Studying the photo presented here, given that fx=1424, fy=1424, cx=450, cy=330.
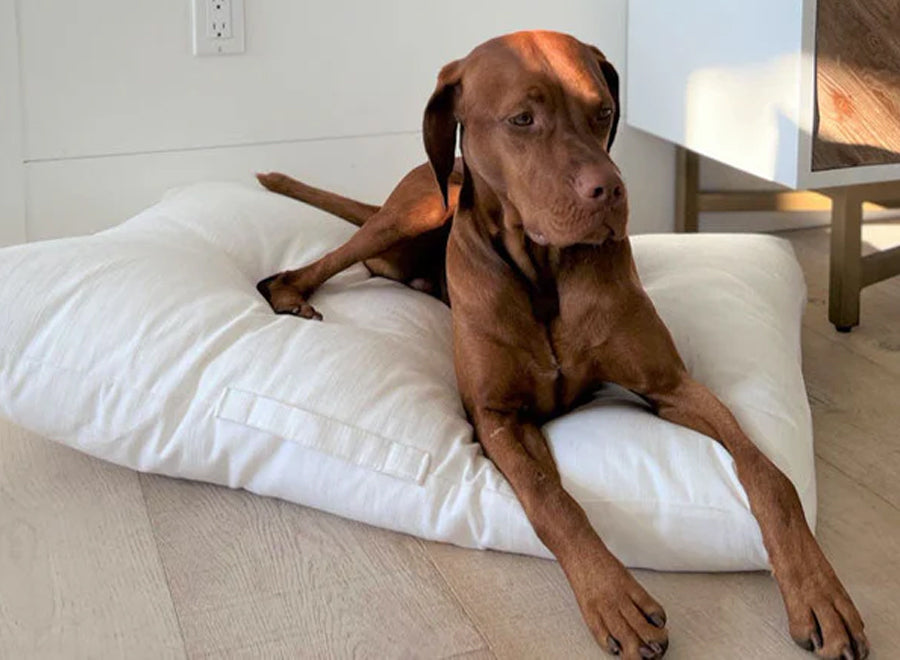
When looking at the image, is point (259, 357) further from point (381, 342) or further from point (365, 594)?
point (365, 594)

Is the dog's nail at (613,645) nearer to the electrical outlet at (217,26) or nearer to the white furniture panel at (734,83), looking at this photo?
the white furniture panel at (734,83)

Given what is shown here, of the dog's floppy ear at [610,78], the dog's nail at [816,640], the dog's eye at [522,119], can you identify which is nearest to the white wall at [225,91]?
the dog's floppy ear at [610,78]

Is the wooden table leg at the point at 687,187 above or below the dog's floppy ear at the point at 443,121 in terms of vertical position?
below

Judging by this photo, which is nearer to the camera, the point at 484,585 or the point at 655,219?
the point at 484,585

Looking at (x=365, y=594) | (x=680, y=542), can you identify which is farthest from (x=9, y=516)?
(x=680, y=542)

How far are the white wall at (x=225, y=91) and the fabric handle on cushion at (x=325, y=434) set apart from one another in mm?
1009

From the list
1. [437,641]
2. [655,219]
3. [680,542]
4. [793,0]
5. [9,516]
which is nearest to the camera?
[437,641]

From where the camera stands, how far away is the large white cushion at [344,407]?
1.76 meters

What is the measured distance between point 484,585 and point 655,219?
162 centimetres

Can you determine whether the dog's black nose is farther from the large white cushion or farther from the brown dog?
the large white cushion

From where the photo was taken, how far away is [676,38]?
2.82 meters

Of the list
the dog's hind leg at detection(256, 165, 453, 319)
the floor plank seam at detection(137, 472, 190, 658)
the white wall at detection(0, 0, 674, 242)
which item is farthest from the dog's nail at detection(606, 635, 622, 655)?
the white wall at detection(0, 0, 674, 242)

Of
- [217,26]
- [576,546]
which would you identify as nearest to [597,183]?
[576,546]

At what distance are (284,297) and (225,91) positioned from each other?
71 centimetres
